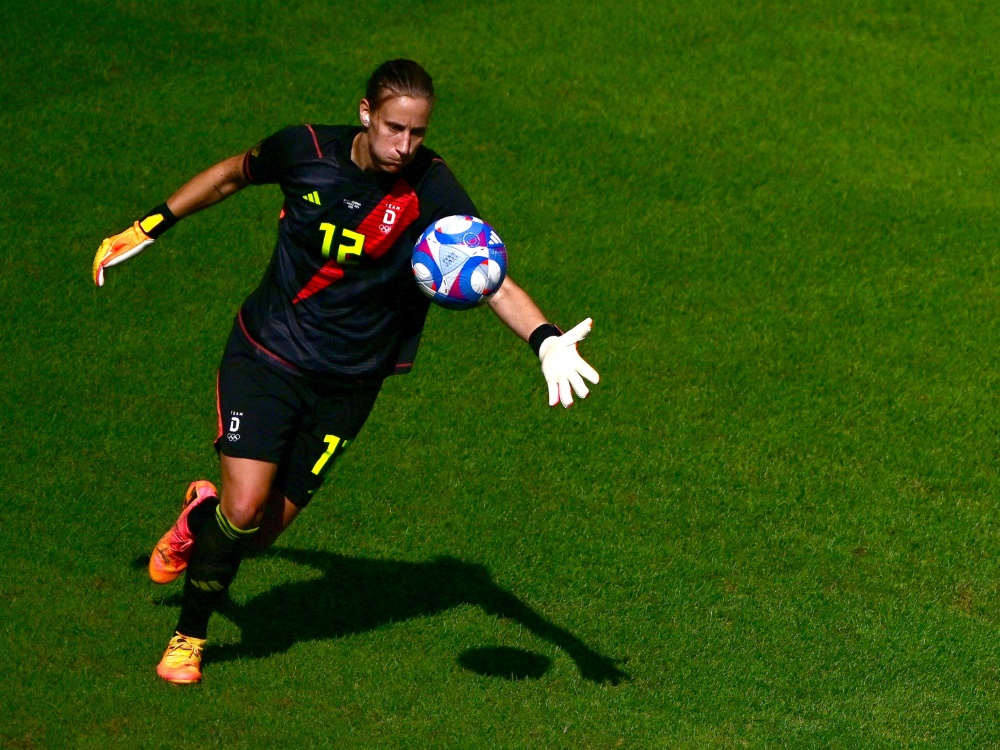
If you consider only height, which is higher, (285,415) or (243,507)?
(285,415)

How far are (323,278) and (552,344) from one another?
49.1 inches

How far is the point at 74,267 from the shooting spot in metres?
11.0

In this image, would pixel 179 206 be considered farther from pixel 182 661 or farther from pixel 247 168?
pixel 182 661

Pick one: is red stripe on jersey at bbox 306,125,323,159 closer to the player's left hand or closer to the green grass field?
the player's left hand

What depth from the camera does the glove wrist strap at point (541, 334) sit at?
5.74 meters

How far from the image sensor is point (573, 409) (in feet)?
31.4

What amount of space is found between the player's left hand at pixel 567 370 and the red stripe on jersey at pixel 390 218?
1.00 m

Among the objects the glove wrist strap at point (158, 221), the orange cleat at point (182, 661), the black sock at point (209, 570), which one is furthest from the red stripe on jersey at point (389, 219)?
the orange cleat at point (182, 661)

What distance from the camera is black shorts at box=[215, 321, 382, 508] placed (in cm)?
630

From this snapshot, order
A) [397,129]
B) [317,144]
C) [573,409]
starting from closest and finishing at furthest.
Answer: [397,129] → [317,144] → [573,409]

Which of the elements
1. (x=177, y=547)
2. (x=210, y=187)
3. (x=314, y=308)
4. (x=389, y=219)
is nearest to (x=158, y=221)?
(x=210, y=187)

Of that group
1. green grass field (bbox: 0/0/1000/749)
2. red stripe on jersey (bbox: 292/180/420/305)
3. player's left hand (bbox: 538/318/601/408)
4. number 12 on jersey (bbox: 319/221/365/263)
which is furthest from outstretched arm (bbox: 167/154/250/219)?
green grass field (bbox: 0/0/1000/749)

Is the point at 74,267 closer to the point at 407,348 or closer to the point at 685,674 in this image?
the point at 407,348

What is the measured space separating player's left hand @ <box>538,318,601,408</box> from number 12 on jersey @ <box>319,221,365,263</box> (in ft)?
3.60
